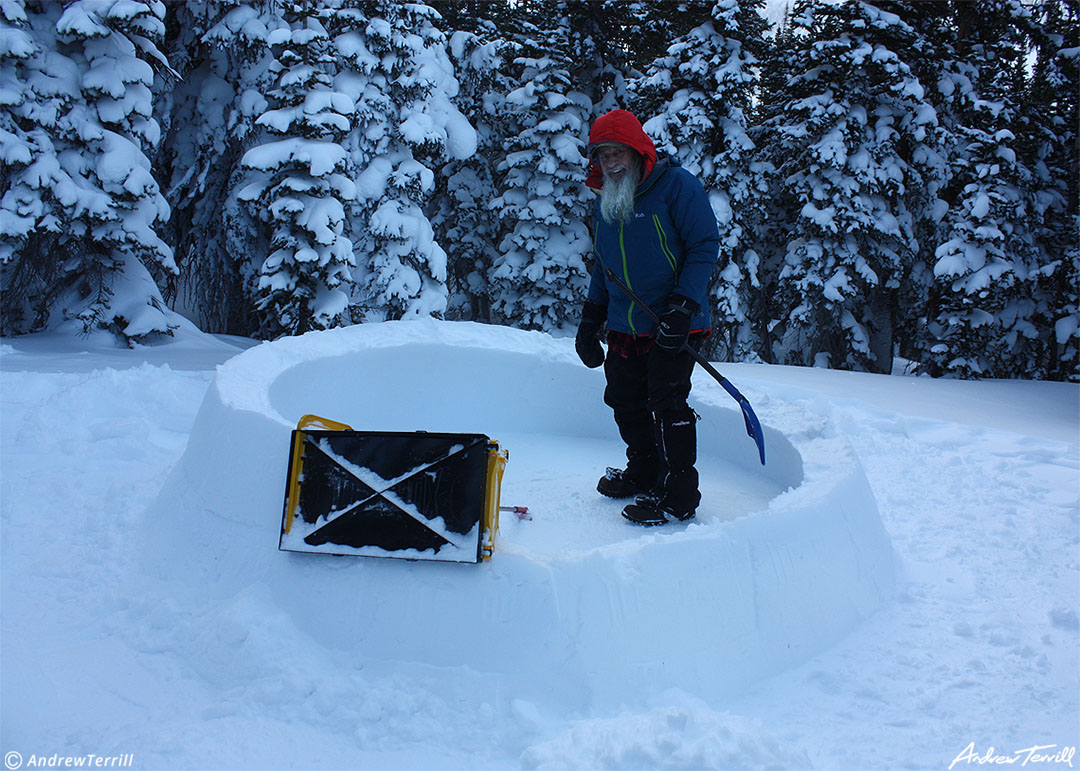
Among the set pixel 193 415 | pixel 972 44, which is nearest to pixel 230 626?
pixel 193 415

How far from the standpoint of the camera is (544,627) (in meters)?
2.24

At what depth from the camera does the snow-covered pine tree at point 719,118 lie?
41.4ft

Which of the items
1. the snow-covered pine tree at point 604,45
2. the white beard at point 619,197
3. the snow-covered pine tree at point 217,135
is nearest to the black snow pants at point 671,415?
the white beard at point 619,197

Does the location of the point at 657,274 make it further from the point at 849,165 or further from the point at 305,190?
the point at 849,165

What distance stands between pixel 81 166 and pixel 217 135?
278 centimetres

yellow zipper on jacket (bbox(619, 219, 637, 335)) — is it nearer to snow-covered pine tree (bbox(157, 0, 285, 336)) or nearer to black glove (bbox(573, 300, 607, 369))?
black glove (bbox(573, 300, 607, 369))

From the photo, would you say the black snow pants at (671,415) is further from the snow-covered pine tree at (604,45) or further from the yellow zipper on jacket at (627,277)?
the snow-covered pine tree at (604,45)

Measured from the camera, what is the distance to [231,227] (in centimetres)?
1017

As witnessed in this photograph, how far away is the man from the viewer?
120 inches
